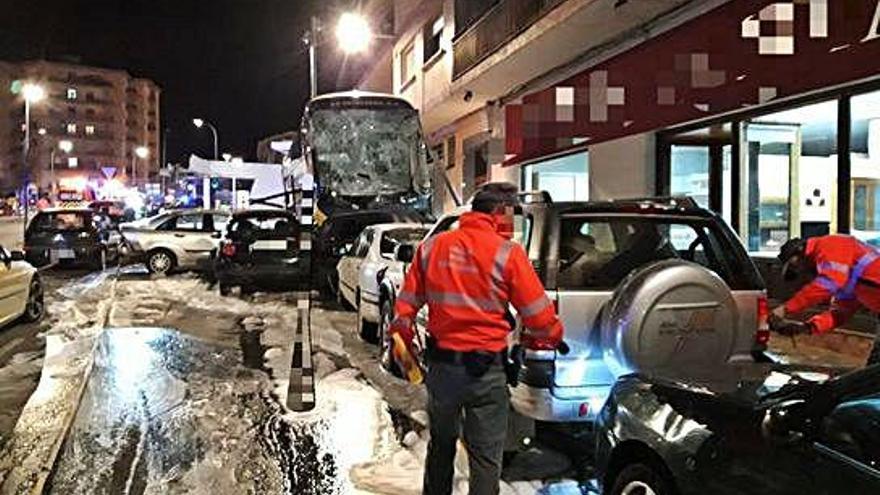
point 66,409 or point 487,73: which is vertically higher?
point 487,73

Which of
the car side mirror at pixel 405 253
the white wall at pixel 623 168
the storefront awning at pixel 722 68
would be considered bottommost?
the car side mirror at pixel 405 253

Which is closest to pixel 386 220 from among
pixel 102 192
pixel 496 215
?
pixel 496 215

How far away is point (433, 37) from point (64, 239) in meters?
12.0

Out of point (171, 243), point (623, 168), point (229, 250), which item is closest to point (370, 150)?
point (229, 250)

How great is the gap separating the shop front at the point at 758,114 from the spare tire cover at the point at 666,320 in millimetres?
3934

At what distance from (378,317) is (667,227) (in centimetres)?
514

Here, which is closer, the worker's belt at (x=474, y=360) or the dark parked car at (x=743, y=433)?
the dark parked car at (x=743, y=433)

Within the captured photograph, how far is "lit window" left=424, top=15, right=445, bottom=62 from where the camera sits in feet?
81.4

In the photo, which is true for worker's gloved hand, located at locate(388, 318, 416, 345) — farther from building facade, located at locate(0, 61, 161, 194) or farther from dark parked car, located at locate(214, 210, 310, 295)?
building facade, located at locate(0, 61, 161, 194)

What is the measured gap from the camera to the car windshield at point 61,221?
67.8 feet

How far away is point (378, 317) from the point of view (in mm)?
10414

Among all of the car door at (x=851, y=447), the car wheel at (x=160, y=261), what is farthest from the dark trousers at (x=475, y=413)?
the car wheel at (x=160, y=261)

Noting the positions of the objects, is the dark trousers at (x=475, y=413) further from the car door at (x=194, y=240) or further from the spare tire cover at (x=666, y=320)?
the car door at (x=194, y=240)

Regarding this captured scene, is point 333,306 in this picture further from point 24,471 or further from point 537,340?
point 537,340
